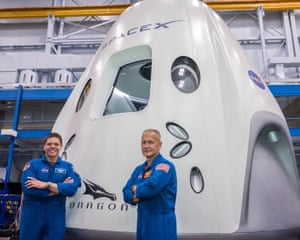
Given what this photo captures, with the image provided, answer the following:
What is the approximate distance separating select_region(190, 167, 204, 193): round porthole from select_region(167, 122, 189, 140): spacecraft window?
10.6 inches

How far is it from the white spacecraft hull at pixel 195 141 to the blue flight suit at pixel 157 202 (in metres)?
0.33

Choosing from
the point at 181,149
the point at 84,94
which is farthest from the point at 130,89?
the point at 181,149

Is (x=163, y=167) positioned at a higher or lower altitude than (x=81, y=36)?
lower

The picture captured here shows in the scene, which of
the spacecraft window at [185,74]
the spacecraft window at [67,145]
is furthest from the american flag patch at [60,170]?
the spacecraft window at [185,74]

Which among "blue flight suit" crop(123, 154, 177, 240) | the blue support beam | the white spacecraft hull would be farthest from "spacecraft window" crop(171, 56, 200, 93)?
the blue support beam

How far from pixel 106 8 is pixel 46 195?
10.7 meters

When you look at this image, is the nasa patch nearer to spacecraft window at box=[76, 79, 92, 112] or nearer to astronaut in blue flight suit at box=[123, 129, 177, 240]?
astronaut in blue flight suit at box=[123, 129, 177, 240]

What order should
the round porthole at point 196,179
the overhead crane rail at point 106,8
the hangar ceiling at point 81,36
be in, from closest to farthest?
the round porthole at point 196,179 < the hangar ceiling at point 81,36 < the overhead crane rail at point 106,8

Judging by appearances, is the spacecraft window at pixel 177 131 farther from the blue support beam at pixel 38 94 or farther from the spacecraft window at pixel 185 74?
the blue support beam at pixel 38 94

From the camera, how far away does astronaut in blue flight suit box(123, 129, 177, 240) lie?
1.81 metres

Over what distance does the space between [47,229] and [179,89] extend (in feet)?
5.06

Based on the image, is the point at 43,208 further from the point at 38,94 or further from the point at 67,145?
the point at 38,94

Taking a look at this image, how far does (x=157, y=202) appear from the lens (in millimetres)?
1883

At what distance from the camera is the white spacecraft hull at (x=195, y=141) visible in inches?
87.7
